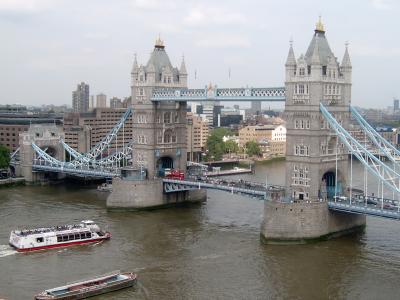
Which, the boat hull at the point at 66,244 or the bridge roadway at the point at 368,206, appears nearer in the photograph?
the bridge roadway at the point at 368,206

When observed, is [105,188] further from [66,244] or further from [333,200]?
[333,200]

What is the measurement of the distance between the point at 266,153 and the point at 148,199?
7714 centimetres

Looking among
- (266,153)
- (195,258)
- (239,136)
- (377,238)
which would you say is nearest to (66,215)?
(195,258)

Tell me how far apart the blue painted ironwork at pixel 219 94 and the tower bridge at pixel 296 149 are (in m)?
0.11

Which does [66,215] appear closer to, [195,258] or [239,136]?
[195,258]

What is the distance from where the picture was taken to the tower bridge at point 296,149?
54.5 metres

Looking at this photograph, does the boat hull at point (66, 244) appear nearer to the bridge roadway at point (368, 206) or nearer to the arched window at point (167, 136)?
the arched window at point (167, 136)

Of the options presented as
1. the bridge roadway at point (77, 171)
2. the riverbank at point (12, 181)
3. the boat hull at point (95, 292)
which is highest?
the bridge roadway at point (77, 171)

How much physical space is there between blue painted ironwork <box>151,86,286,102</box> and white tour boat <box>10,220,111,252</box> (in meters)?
19.3

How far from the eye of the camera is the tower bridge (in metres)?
54.5

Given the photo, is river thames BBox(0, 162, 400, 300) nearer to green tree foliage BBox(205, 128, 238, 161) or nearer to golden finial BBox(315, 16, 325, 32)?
golden finial BBox(315, 16, 325, 32)

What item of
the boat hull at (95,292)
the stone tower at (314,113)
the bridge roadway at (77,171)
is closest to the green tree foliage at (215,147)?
the bridge roadway at (77,171)

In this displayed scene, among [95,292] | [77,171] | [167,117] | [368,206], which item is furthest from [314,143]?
[77,171]

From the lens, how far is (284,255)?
5112 centimetres
